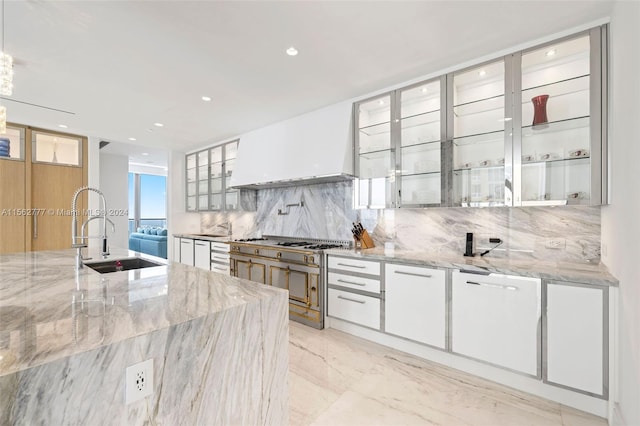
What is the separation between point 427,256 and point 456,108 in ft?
4.60

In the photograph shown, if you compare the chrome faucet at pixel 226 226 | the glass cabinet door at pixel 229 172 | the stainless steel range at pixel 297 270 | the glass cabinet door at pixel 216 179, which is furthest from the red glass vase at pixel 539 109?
the chrome faucet at pixel 226 226

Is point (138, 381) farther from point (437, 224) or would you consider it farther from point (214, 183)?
point (214, 183)

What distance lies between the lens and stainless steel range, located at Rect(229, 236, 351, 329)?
331 centimetres

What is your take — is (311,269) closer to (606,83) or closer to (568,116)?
(568,116)

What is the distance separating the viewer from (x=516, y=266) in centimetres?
218

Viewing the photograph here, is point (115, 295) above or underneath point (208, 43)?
underneath

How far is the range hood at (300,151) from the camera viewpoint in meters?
3.37

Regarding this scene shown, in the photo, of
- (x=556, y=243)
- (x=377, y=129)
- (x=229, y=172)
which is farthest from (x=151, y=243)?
(x=556, y=243)

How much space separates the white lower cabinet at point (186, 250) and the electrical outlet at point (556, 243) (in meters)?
5.30

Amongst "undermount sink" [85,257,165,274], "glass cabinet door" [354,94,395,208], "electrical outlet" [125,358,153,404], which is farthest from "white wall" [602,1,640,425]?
"undermount sink" [85,257,165,274]

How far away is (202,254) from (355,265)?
3.31 meters

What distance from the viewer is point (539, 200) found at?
7.32ft

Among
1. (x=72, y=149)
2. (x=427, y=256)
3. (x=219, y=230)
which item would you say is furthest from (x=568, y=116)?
(x=72, y=149)

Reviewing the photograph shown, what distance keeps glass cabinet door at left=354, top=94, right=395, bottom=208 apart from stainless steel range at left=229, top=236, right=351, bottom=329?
30.1 inches
